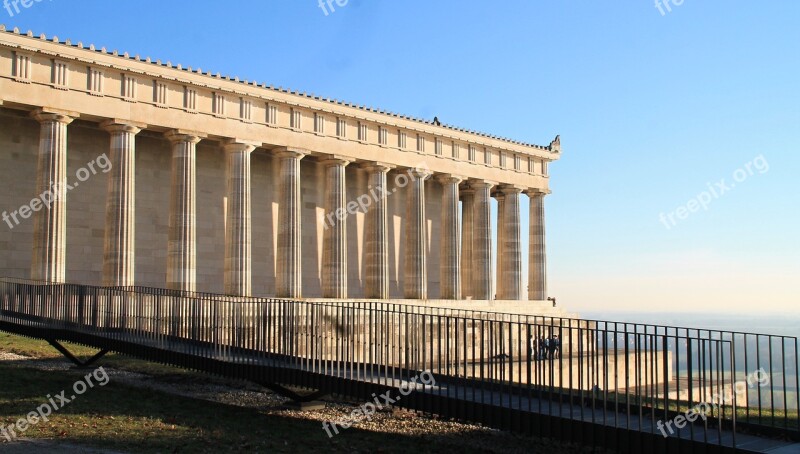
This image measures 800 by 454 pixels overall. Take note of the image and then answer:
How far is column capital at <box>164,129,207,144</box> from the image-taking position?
117 ft

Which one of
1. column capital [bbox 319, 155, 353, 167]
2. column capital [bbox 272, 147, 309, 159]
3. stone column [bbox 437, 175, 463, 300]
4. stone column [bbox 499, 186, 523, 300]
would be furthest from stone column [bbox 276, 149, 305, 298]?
stone column [bbox 499, 186, 523, 300]

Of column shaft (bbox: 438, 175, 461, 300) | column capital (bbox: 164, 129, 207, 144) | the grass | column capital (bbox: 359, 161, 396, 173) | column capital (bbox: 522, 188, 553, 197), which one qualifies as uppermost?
column capital (bbox: 164, 129, 207, 144)

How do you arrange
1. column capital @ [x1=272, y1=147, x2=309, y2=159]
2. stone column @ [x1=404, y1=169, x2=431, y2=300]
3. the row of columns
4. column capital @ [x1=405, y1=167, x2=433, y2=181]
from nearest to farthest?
1. the row of columns
2. column capital @ [x1=272, y1=147, x2=309, y2=159]
3. stone column @ [x1=404, y1=169, x2=431, y2=300]
4. column capital @ [x1=405, y1=167, x2=433, y2=181]

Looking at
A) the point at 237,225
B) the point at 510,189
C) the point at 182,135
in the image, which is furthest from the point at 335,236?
the point at 510,189

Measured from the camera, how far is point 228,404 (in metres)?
19.4

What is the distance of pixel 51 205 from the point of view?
104 ft

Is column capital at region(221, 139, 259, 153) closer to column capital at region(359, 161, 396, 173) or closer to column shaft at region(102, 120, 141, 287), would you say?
column shaft at region(102, 120, 141, 287)

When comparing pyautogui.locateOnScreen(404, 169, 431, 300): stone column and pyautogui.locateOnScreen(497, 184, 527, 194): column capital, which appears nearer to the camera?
pyautogui.locateOnScreen(404, 169, 431, 300): stone column

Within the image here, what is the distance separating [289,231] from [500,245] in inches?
703

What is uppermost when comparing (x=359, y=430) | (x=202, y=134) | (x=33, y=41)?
(x=33, y=41)

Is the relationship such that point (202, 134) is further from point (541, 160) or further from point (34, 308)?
point (541, 160)

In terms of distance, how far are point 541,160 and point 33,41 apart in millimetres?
33664

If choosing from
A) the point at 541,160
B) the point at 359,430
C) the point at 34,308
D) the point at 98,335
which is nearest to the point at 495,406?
the point at 359,430

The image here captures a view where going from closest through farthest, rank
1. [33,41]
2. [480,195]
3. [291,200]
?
1. [33,41]
2. [291,200]
3. [480,195]
